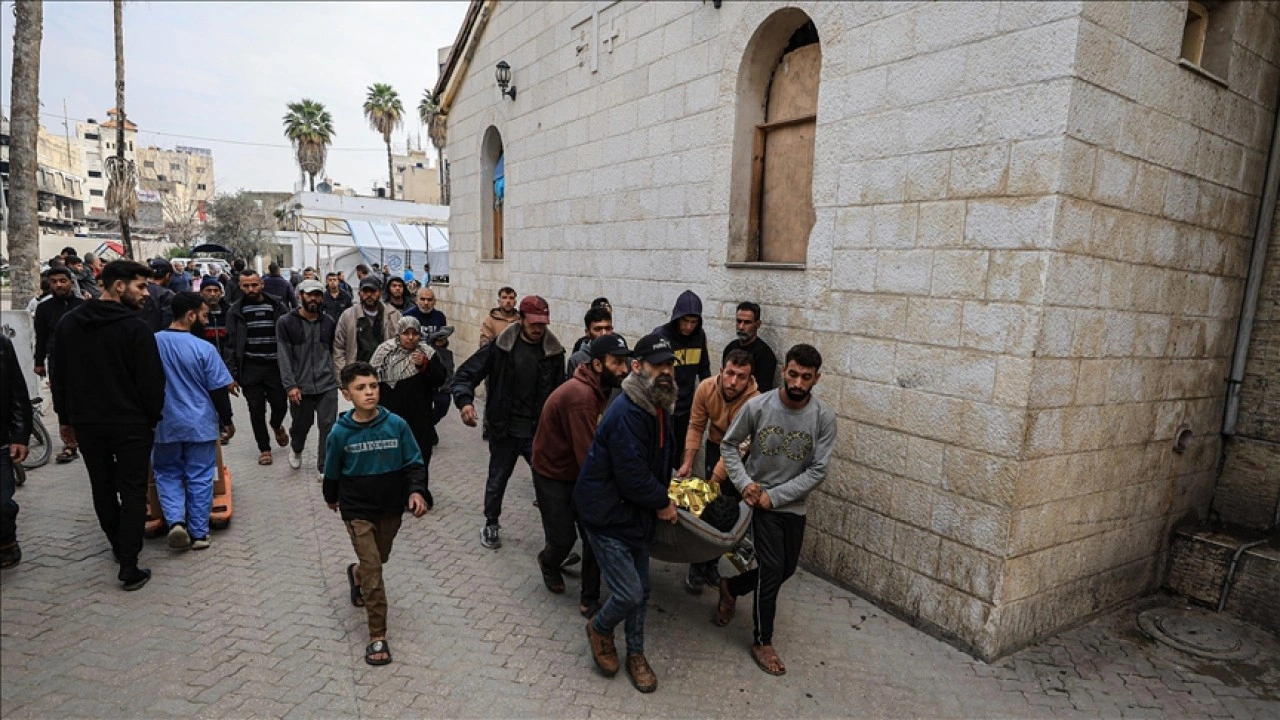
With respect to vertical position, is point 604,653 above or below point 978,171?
below

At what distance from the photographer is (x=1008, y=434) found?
3742 mm

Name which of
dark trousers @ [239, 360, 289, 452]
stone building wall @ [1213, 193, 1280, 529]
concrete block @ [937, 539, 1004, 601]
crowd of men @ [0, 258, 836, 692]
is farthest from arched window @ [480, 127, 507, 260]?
stone building wall @ [1213, 193, 1280, 529]

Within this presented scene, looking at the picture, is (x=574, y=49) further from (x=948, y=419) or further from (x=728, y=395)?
(x=948, y=419)

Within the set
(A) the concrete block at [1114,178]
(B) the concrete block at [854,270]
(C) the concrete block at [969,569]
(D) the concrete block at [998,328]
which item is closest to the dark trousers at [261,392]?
(B) the concrete block at [854,270]

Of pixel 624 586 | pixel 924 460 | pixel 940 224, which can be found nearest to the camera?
pixel 624 586

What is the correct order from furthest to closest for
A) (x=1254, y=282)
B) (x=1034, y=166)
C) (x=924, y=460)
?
(x=1254, y=282)
(x=924, y=460)
(x=1034, y=166)

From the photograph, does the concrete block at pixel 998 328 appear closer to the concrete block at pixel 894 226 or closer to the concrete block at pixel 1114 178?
the concrete block at pixel 894 226

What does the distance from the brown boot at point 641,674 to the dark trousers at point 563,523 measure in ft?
2.28

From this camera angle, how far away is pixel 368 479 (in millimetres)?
3711

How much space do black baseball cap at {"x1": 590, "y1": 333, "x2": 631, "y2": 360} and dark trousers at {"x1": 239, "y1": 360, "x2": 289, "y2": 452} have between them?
467 centimetres

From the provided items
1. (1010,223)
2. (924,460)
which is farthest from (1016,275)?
(924,460)

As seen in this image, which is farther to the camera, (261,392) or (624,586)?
(261,392)

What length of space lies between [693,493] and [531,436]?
160 centimetres

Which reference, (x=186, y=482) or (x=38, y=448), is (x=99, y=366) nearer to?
(x=186, y=482)
